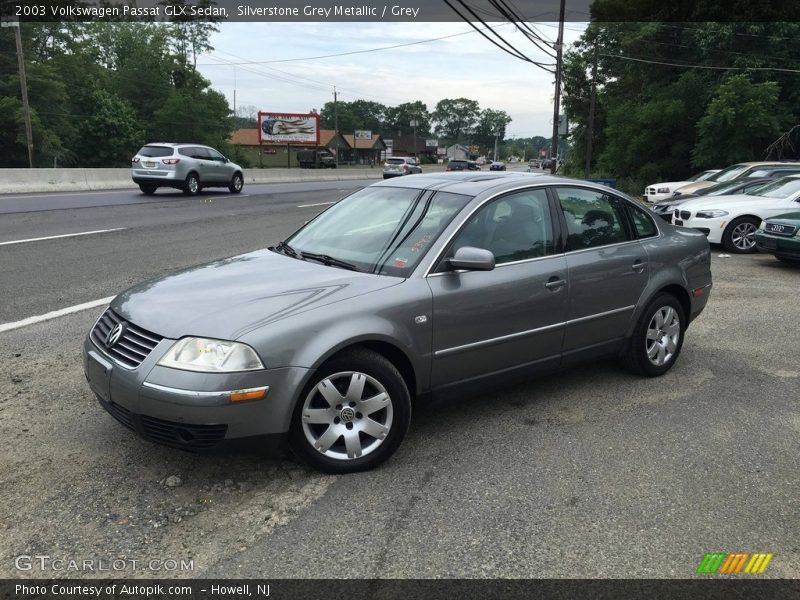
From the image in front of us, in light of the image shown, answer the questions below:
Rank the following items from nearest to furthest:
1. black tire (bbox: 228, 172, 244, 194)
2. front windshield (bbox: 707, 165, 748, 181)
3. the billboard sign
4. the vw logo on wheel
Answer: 1. the vw logo on wheel
2. front windshield (bbox: 707, 165, 748, 181)
3. black tire (bbox: 228, 172, 244, 194)
4. the billboard sign

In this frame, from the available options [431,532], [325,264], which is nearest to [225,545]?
[431,532]

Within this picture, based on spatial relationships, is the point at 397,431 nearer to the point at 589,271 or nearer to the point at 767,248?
the point at 589,271

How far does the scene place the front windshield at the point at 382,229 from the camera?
403cm

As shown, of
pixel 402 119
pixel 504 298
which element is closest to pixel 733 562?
pixel 504 298

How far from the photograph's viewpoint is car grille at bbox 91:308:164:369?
131 inches

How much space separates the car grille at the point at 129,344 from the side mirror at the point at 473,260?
5.46 feet

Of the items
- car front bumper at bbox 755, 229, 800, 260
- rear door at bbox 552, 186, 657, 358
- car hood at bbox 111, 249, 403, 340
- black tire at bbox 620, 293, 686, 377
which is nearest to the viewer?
car hood at bbox 111, 249, 403, 340

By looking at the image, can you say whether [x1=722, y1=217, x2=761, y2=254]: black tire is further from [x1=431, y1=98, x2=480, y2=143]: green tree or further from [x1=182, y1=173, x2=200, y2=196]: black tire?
[x1=431, y1=98, x2=480, y2=143]: green tree

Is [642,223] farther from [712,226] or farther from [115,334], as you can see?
[712,226]

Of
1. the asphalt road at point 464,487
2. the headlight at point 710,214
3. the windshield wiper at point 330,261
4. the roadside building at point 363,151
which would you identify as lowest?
the asphalt road at point 464,487

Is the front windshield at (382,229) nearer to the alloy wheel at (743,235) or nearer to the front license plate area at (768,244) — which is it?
the front license plate area at (768,244)

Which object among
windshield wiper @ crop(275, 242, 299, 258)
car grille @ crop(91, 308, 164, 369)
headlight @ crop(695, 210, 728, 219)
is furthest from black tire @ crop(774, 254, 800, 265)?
car grille @ crop(91, 308, 164, 369)

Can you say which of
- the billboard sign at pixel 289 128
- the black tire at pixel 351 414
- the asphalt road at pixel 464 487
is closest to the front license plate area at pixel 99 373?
the asphalt road at pixel 464 487

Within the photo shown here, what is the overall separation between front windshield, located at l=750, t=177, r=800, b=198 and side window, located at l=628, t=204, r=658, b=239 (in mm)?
8623
